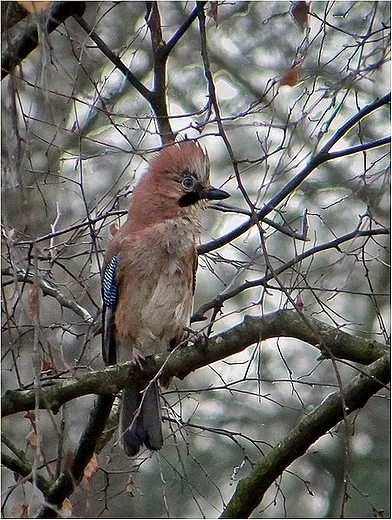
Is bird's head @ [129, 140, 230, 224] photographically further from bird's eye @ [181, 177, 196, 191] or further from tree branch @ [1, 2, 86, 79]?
tree branch @ [1, 2, 86, 79]

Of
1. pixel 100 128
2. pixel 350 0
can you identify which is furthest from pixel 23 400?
pixel 350 0

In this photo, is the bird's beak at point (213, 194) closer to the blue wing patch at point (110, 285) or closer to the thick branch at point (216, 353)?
the blue wing patch at point (110, 285)

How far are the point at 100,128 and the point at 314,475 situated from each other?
3.78m

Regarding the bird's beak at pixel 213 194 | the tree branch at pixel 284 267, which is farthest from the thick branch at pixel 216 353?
the bird's beak at pixel 213 194

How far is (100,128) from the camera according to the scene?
24.6 ft

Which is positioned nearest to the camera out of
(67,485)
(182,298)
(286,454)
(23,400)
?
(23,400)

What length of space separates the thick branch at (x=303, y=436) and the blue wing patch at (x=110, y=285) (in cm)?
172

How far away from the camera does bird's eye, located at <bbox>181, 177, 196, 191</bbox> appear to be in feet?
17.6

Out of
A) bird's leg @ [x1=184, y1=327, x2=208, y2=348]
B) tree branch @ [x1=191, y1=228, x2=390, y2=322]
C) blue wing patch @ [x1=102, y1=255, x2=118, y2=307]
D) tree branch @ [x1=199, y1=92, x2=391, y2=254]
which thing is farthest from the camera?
blue wing patch @ [x1=102, y1=255, x2=118, y2=307]

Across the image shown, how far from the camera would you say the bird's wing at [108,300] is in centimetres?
534

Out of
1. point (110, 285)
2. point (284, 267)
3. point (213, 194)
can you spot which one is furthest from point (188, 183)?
point (284, 267)

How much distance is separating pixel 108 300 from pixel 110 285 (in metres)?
0.09

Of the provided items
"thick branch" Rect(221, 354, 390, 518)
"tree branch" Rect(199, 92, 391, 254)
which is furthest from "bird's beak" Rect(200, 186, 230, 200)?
"thick branch" Rect(221, 354, 390, 518)

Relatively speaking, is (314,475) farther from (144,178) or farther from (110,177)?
(144,178)
